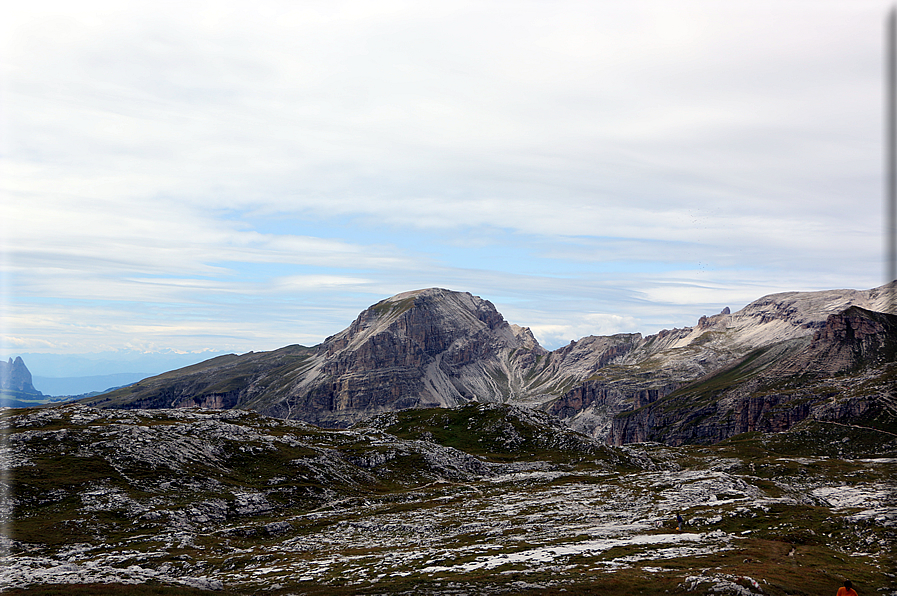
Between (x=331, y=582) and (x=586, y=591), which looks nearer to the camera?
(x=586, y=591)

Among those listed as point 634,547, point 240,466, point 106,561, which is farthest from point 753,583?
point 240,466

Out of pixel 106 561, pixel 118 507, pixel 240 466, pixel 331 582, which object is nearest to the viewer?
pixel 331 582

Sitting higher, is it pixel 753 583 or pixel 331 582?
pixel 753 583

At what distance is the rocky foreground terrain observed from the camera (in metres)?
55.9

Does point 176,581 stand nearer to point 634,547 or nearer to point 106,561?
point 106,561

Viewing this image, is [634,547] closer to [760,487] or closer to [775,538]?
[775,538]

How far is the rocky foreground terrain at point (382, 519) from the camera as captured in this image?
55.9m

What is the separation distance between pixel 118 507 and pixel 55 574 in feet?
152

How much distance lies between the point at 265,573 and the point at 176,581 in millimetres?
12093

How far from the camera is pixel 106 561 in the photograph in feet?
237

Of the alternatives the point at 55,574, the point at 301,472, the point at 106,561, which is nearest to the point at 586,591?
the point at 55,574

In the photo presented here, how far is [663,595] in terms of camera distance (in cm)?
4800

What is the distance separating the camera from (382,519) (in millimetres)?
99312

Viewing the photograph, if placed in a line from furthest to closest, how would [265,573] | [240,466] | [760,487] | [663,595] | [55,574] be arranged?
[240,466], [760,487], [265,573], [55,574], [663,595]
